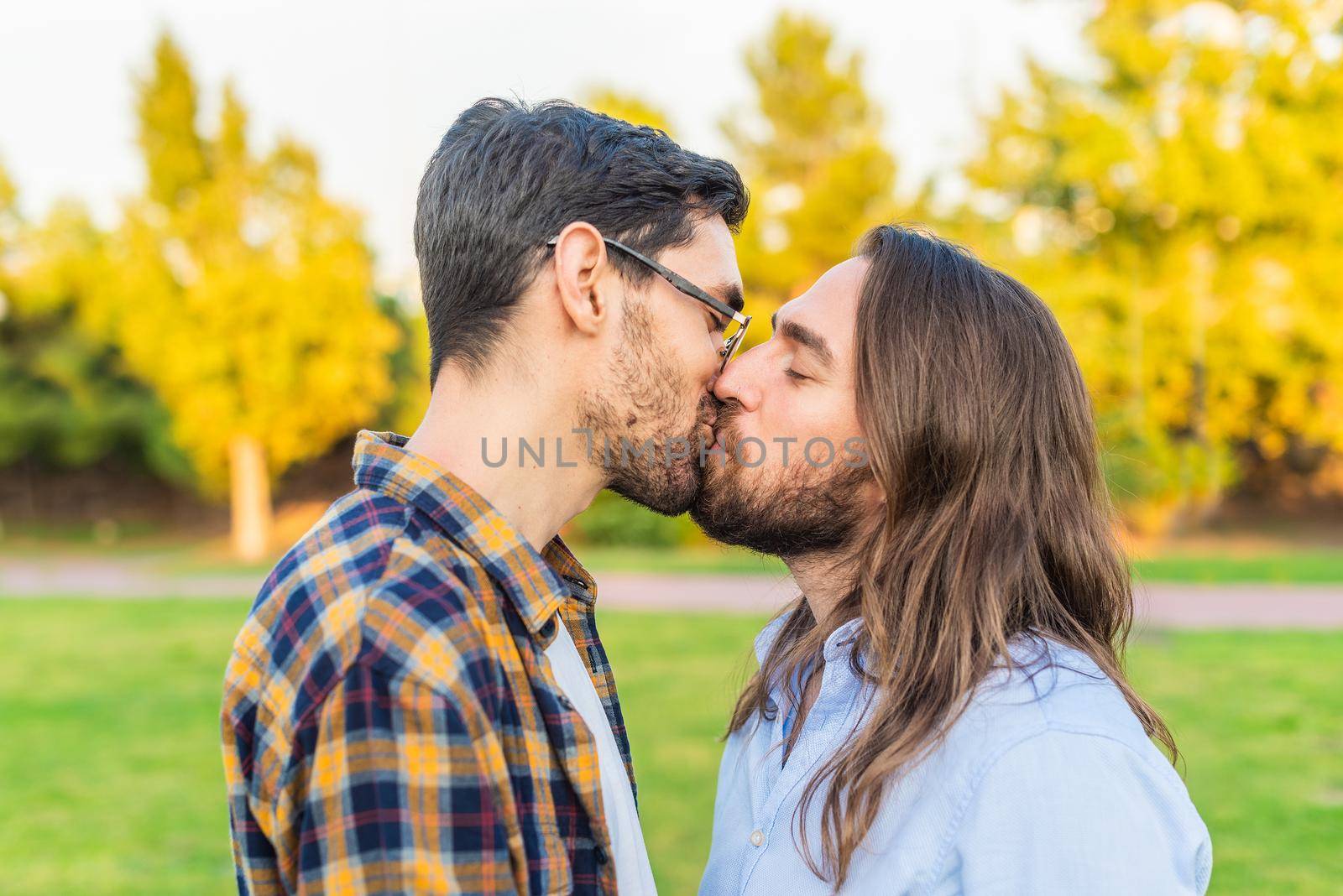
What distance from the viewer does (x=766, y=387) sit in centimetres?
232

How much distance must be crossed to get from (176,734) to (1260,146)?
18.1 metres

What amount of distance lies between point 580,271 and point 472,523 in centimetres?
53

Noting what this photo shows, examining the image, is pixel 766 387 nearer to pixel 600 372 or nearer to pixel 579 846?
pixel 600 372

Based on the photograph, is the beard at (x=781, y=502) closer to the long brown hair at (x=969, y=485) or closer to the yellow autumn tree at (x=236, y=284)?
the long brown hair at (x=969, y=485)

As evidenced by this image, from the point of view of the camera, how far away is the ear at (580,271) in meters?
1.92

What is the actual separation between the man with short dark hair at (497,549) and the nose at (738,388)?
0.04 metres

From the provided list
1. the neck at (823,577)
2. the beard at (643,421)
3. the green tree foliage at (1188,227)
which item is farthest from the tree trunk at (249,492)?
the beard at (643,421)

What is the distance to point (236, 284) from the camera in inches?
810

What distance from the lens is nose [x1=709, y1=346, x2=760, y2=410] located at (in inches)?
90.6

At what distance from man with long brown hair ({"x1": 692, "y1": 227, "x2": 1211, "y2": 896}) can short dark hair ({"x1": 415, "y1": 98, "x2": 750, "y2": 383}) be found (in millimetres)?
467

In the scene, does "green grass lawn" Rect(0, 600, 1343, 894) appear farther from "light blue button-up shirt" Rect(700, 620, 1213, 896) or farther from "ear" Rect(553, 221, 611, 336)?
"ear" Rect(553, 221, 611, 336)

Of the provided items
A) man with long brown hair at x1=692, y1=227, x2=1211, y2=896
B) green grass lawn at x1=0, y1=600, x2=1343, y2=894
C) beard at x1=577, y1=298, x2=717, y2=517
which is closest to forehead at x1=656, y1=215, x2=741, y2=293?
beard at x1=577, y1=298, x2=717, y2=517

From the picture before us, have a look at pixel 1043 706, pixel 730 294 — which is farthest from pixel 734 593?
pixel 1043 706

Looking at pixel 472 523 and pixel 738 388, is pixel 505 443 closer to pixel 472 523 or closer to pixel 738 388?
pixel 472 523
